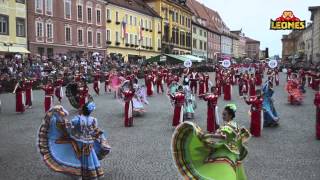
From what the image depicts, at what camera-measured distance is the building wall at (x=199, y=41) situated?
90.8 m

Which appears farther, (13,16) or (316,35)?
(316,35)

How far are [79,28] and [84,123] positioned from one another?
41.9 metres

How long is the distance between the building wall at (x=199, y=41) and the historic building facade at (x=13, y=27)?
175 feet

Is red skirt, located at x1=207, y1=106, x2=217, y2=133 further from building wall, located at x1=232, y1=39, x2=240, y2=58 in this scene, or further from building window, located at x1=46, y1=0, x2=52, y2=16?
building wall, located at x1=232, y1=39, x2=240, y2=58

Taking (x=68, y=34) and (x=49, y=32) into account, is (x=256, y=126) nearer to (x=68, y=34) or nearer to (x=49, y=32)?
(x=49, y=32)

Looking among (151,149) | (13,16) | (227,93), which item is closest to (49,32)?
(13,16)

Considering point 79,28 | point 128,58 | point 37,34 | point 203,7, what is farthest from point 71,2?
point 203,7

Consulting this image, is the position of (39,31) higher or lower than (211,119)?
higher

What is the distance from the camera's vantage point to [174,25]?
78188 mm

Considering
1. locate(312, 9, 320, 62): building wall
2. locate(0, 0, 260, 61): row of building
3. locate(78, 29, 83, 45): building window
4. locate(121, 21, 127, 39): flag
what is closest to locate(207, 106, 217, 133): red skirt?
locate(0, 0, 260, 61): row of building

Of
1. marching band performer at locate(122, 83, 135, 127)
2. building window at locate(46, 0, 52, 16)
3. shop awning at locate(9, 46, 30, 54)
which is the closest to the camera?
marching band performer at locate(122, 83, 135, 127)

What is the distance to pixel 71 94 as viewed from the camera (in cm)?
1877

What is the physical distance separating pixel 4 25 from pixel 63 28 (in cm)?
897

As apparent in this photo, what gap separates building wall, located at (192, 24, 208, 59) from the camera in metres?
90.8
